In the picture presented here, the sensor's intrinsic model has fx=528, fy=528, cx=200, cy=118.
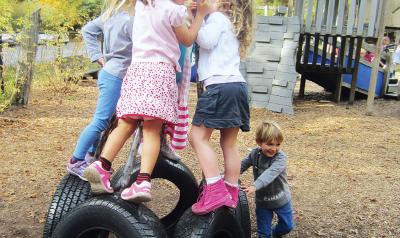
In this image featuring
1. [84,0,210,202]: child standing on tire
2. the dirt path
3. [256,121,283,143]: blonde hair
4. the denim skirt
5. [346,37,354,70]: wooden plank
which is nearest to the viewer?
[84,0,210,202]: child standing on tire

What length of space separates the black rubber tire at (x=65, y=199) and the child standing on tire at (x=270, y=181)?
1047 millimetres

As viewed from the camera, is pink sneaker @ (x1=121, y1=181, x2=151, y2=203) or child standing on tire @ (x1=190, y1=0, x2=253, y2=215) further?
child standing on tire @ (x1=190, y1=0, x2=253, y2=215)

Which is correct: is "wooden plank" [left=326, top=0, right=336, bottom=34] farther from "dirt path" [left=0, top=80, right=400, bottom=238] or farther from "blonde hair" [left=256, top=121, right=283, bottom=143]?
"blonde hair" [left=256, top=121, right=283, bottom=143]

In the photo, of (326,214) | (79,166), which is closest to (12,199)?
(79,166)

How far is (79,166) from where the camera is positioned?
349 cm

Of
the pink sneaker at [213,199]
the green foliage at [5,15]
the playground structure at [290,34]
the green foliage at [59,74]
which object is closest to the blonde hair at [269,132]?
the pink sneaker at [213,199]

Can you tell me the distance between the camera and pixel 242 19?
10.1 feet

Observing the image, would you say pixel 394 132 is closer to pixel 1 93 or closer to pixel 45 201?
pixel 45 201

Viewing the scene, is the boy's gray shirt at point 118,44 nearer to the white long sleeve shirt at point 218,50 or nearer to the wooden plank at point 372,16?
the white long sleeve shirt at point 218,50

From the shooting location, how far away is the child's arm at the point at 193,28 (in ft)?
9.17

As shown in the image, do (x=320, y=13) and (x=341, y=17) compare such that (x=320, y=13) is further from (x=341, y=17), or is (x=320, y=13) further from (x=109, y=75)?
(x=109, y=75)

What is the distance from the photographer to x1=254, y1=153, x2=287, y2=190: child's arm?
354cm

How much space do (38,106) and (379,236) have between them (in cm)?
648

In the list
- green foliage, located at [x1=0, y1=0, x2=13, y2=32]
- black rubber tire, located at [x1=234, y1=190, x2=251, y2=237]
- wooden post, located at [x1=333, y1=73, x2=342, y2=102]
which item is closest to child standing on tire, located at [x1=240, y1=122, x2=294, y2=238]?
black rubber tire, located at [x1=234, y1=190, x2=251, y2=237]
